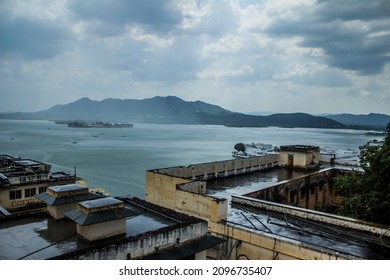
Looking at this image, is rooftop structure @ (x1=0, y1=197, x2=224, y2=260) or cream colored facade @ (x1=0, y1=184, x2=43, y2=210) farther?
cream colored facade @ (x1=0, y1=184, x2=43, y2=210)

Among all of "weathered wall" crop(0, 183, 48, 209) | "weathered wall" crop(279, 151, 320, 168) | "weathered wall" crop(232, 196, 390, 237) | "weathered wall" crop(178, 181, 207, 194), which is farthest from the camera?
"weathered wall" crop(279, 151, 320, 168)

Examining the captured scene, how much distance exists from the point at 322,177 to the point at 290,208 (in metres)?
6.13

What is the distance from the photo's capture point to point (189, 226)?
20.3 feet

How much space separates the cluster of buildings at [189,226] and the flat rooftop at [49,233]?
15mm

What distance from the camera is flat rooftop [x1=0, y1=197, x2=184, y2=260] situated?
514 cm

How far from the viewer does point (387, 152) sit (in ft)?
27.4

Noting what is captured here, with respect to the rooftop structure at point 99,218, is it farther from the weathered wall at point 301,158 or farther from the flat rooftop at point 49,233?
the weathered wall at point 301,158

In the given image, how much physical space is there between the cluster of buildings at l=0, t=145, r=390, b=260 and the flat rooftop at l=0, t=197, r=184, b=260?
15 mm

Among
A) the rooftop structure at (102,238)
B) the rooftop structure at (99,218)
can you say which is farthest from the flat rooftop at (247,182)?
the rooftop structure at (99,218)

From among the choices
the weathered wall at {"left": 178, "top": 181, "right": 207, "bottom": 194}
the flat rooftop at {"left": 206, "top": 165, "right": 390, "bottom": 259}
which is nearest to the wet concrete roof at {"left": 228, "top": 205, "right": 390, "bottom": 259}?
the flat rooftop at {"left": 206, "top": 165, "right": 390, "bottom": 259}

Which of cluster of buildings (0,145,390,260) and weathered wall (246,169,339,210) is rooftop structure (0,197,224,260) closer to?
cluster of buildings (0,145,390,260)

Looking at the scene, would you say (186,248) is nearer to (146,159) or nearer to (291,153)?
(291,153)

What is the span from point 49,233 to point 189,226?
237 centimetres

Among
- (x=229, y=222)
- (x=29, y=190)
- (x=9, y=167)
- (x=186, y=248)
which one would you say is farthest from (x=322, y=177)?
(x=9, y=167)
